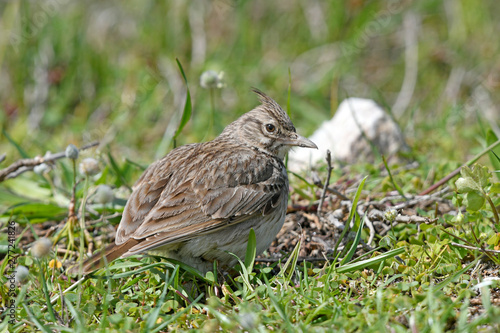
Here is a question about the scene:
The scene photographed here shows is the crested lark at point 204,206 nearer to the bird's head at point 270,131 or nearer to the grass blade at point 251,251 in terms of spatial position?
the bird's head at point 270,131

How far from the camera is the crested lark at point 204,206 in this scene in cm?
382

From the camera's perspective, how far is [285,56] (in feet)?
32.0

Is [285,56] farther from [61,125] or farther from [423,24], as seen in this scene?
[61,125]

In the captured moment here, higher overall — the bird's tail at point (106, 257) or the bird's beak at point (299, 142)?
the bird's beak at point (299, 142)

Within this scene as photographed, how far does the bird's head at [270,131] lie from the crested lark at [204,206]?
8cm

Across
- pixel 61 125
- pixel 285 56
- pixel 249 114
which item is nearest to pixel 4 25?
pixel 61 125

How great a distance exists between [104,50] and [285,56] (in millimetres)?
2948

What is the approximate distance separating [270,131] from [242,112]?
347 cm

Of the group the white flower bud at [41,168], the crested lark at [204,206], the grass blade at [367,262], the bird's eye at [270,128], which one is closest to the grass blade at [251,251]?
the crested lark at [204,206]

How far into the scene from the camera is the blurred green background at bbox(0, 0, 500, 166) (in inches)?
325

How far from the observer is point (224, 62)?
9133 millimetres

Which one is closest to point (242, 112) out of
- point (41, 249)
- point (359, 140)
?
point (359, 140)

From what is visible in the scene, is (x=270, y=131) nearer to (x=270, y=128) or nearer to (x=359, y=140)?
(x=270, y=128)

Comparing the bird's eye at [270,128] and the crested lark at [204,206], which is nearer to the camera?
Result: the crested lark at [204,206]
